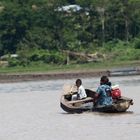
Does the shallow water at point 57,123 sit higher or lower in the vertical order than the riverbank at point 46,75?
higher

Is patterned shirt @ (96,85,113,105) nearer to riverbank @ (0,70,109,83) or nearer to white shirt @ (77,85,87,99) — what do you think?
white shirt @ (77,85,87,99)

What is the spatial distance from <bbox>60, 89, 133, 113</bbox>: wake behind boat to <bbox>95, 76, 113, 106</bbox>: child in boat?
0.19 meters

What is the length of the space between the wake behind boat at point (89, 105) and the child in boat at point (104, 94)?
0.62ft

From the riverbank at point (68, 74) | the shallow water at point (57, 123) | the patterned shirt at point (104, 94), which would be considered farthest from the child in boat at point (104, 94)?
the riverbank at point (68, 74)

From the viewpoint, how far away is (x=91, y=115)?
3206 centimetres

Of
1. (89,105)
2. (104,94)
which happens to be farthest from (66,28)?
(104,94)

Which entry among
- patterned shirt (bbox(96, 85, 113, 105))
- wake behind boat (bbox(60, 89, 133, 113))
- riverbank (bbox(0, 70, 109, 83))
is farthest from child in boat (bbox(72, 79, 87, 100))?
riverbank (bbox(0, 70, 109, 83))

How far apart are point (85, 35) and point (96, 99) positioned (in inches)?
1708

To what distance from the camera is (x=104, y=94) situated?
31453 mm

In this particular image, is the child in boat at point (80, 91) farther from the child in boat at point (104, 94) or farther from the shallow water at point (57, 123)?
the child in boat at point (104, 94)

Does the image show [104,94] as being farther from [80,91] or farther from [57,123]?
[57,123]

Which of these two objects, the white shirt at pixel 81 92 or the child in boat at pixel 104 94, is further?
the white shirt at pixel 81 92

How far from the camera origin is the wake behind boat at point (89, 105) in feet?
104

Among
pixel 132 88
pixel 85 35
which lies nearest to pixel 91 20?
pixel 85 35
